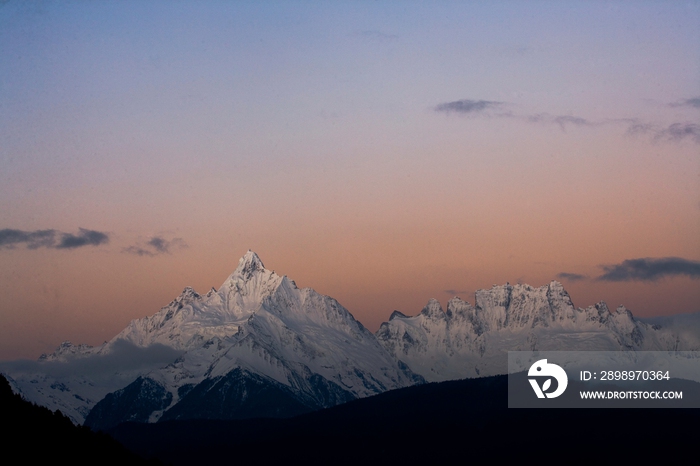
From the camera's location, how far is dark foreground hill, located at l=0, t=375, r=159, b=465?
5930 inches

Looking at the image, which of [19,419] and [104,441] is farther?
[104,441]

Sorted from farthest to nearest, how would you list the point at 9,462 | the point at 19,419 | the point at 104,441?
1. the point at 104,441
2. the point at 19,419
3. the point at 9,462

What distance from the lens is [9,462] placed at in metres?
144

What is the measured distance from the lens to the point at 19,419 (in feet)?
509

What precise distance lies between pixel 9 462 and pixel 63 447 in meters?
16.8

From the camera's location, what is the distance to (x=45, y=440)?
513 ft

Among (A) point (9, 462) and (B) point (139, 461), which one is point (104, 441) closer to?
(B) point (139, 461)

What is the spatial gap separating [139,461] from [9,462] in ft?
81.7

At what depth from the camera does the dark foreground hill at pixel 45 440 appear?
151 metres

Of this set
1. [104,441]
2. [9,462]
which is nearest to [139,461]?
[104,441]

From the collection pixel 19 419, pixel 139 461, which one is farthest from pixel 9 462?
pixel 139 461

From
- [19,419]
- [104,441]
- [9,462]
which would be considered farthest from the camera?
[104,441]

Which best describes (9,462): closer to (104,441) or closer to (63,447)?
(63,447)

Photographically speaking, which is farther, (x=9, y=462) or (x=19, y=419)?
(x=19, y=419)
